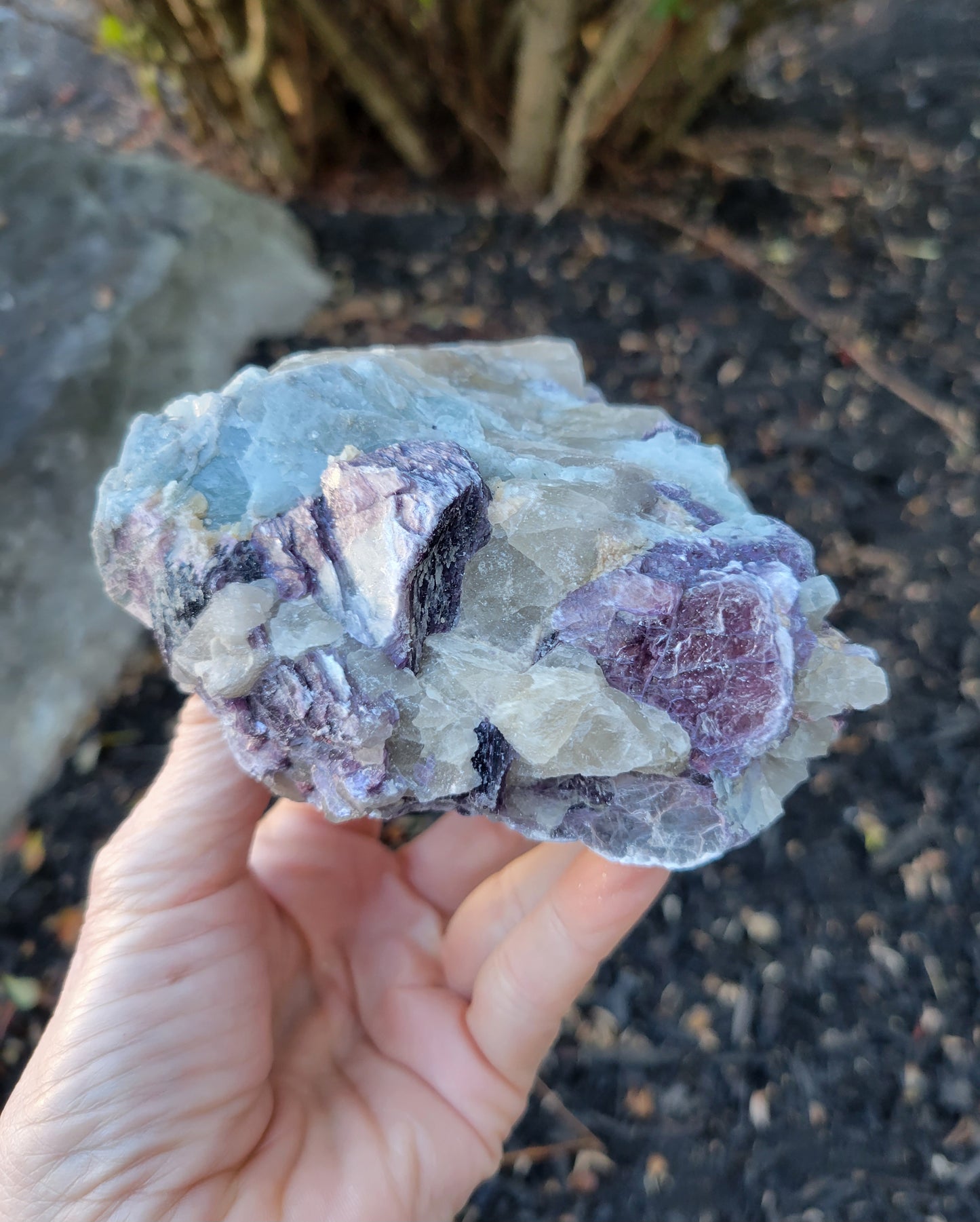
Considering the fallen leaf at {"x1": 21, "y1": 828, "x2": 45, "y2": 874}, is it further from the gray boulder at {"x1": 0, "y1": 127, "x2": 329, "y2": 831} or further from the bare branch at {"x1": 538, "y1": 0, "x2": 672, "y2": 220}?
the bare branch at {"x1": 538, "y1": 0, "x2": 672, "y2": 220}

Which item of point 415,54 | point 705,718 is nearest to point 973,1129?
point 705,718

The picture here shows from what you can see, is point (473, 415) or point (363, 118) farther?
point (363, 118)

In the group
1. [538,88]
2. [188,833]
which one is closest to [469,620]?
[188,833]

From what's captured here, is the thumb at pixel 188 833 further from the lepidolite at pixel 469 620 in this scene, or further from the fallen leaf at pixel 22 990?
A: the fallen leaf at pixel 22 990

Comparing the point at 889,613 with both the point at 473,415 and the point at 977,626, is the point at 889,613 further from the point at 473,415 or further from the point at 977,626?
the point at 473,415

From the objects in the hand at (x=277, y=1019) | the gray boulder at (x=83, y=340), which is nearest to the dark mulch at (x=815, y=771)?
the gray boulder at (x=83, y=340)

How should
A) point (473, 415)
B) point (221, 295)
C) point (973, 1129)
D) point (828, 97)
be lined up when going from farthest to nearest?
point (828, 97), point (221, 295), point (973, 1129), point (473, 415)

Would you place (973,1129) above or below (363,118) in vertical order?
below
